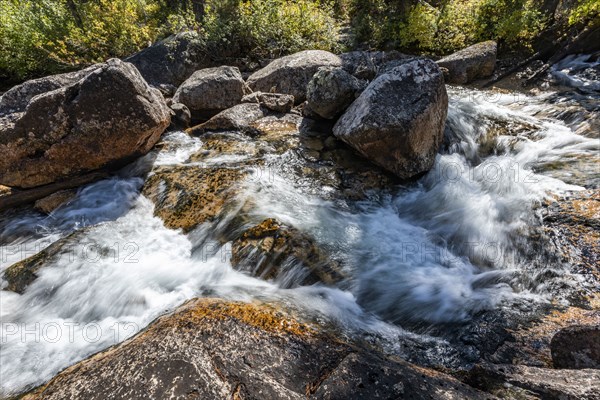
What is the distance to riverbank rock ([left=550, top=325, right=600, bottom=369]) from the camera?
6.89 ft

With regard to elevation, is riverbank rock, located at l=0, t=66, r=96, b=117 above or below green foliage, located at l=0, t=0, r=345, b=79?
below

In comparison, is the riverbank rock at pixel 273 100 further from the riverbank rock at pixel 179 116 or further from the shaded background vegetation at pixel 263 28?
the shaded background vegetation at pixel 263 28

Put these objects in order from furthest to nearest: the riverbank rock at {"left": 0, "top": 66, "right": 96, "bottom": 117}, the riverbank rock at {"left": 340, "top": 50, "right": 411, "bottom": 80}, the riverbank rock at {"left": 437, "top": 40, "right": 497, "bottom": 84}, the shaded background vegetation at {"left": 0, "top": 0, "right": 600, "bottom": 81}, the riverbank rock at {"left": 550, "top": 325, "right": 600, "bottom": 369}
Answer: the shaded background vegetation at {"left": 0, "top": 0, "right": 600, "bottom": 81}
the riverbank rock at {"left": 437, "top": 40, "right": 497, "bottom": 84}
the riverbank rock at {"left": 340, "top": 50, "right": 411, "bottom": 80}
the riverbank rock at {"left": 0, "top": 66, "right": 96, "bottom": 117}
the riverbank rock at {"left": 550, "top": 325, "right": 600, "bottom": 369}

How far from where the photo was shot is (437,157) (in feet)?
19.9

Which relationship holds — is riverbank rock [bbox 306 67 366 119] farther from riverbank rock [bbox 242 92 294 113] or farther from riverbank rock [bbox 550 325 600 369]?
riverbank rock [bbox 550 325 600 369]

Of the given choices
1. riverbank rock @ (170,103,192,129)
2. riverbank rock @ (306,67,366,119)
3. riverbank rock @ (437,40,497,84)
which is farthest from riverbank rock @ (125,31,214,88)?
riverbank rock @ (437,40,497,84)

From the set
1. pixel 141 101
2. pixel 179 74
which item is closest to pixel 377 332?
pixel 141 101

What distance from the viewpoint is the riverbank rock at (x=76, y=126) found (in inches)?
200

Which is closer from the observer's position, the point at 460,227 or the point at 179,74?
the point at 460,227

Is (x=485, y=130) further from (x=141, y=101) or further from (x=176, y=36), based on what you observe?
(x=176, y=36)

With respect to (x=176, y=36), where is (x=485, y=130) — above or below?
below

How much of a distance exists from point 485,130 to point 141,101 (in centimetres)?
690

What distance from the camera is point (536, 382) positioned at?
5.97 ft

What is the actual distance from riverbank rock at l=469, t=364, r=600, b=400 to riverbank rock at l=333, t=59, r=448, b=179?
151 inches
